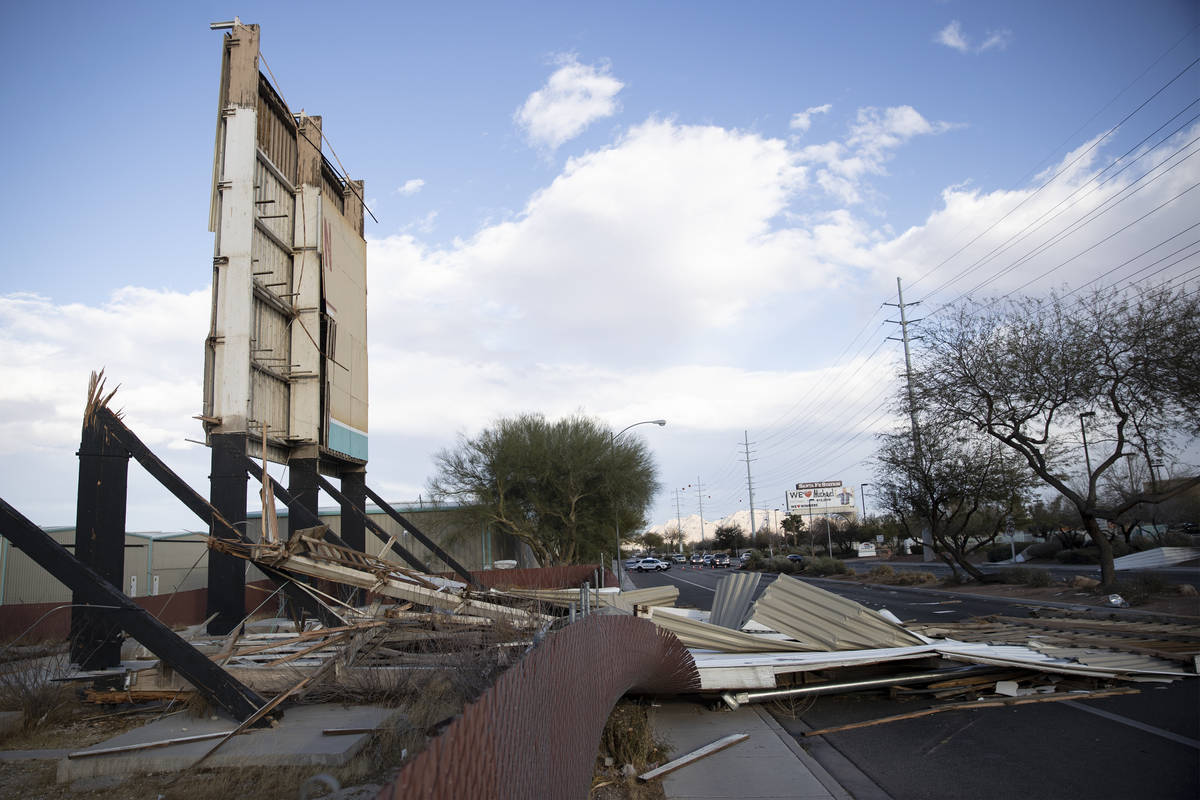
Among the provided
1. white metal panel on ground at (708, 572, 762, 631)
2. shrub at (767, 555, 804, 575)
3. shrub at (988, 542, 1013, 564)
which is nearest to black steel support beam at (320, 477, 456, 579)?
white metal panel on ground at (708, 572, 762, 631)

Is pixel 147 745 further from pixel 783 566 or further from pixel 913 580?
pixel 783 566

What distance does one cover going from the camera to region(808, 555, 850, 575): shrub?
4573 cm

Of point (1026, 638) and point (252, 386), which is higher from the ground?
point (252, 386)

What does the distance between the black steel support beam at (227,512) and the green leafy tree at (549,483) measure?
23.8 m

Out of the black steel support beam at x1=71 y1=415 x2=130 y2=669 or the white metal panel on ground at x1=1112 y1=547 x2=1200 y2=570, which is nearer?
the black steel support beam at x1=71 y1=415 x2=130 y2=669

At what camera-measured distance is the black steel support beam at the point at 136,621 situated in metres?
6.15

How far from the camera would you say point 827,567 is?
46.7 metres

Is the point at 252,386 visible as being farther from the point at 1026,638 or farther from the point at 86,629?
the point at 1026,638

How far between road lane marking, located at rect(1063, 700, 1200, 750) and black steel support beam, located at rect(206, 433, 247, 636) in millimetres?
10553

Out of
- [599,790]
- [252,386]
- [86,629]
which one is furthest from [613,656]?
[252,386]

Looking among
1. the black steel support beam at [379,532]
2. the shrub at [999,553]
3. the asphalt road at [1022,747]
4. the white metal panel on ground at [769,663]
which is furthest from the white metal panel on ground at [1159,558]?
the black steel support beam at [379,532]

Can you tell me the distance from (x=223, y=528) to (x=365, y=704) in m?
2.96

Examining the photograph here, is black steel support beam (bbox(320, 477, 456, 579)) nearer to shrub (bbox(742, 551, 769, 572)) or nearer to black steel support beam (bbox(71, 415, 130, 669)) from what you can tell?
black steel support beam (bbox(71, 415, 130, 669))

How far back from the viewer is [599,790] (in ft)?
18.7
